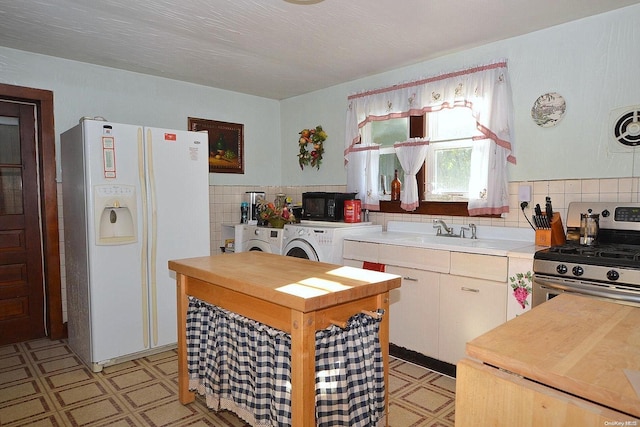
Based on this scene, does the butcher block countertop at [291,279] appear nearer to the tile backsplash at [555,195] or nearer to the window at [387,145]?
the tile backsplash at [555,195]

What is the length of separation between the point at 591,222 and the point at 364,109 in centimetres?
228

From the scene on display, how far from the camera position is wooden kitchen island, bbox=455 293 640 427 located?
2.73 feet

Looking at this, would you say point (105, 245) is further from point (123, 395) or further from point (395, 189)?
point (395, 189)

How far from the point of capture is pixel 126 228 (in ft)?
10.3

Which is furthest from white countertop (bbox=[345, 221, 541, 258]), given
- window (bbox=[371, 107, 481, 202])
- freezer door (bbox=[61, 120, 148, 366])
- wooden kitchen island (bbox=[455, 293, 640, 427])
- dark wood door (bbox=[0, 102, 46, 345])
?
dark wood door (bbox=[0, 102, 46, 345])

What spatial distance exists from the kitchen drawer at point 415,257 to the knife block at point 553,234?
65cm

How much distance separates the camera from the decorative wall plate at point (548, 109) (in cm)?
290

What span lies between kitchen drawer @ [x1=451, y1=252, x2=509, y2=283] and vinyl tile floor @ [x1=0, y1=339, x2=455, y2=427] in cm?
81

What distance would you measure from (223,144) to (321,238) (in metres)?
1.92

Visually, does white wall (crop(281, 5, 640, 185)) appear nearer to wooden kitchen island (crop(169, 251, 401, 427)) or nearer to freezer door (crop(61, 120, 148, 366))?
wooden kitchen island (crop(169, 251, 401, 427))

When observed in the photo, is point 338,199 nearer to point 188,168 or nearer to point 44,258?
point 188,168

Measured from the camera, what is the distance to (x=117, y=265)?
10.1 feet

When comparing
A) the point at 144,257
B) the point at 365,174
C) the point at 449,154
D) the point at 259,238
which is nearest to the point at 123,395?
the point at 144,257

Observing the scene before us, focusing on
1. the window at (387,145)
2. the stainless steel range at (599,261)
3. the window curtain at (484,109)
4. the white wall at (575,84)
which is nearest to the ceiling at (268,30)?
the white wall at (575,84)
